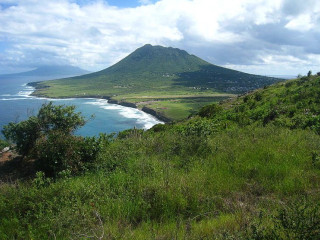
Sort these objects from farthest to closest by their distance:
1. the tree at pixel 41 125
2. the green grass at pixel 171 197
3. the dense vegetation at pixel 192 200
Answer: the tree at pixel 41 125 → the green grass at pixel 171 197 → the dense vegetation at pixel 192 200

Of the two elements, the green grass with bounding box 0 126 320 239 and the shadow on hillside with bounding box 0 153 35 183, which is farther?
the shadow on hillside with bounding box 0 153 35 183

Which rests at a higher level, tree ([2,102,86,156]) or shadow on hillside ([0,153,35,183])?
tree ([2,102,86,156])

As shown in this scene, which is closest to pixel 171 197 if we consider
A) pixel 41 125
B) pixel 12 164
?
pixel 41 125

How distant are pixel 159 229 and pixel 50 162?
657 cm

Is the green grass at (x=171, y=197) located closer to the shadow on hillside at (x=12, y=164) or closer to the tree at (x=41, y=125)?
the shadow on hillside at (x=12, y=164)

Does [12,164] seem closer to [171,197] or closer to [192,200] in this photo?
[171,197]

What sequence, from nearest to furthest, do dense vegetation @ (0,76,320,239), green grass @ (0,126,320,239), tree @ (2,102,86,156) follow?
dense vegetation @ (0,76,320,239)
green grass @ (0,126,320,239)
tree @ (2,102,86,156)

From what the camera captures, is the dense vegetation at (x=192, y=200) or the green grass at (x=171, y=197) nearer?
the dense vegetation at (x=192, y=200)

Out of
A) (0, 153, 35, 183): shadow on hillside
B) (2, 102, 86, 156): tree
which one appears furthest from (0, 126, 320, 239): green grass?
(2, 102, 86, 156): tree

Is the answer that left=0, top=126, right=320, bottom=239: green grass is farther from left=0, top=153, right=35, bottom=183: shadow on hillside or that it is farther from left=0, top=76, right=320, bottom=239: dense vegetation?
left=0, top=153, right=35, bottom=183: shadow on hillside

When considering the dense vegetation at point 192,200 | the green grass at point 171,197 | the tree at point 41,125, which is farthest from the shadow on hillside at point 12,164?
the green grass at point 171,197

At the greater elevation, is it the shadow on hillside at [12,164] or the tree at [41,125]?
the tree at [41,125]

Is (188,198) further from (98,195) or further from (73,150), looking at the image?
(73,150)

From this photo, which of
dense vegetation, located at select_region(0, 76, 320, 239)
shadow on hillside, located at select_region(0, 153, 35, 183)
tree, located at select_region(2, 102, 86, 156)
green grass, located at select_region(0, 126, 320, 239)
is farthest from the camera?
tree, located at select_region(2, 102, 86, 156)
